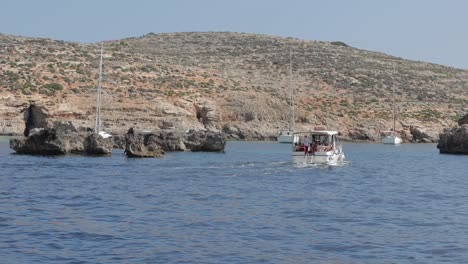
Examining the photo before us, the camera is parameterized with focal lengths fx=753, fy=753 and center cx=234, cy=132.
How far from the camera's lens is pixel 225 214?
77.3 feet

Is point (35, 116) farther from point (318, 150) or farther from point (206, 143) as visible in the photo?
point (318, 150)

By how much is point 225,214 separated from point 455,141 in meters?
47.0

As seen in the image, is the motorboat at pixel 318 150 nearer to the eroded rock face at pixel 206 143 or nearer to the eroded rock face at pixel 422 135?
the eroded rock face at pixel 206 143

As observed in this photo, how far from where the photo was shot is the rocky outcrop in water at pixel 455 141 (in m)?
64.9

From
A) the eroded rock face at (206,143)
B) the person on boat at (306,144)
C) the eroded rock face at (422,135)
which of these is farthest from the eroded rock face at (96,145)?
the eroded rock face at (422,135)

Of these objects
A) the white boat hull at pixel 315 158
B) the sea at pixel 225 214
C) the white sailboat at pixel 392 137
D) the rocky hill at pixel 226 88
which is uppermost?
the rocky hill at pixel 226 88

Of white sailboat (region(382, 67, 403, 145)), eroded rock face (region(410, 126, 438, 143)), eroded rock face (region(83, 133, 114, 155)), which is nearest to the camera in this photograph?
eroded rock face (region(83, 133, 114, 155))

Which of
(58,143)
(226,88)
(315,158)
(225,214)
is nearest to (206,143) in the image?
(58,143)

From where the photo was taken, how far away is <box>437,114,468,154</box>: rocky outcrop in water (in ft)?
213

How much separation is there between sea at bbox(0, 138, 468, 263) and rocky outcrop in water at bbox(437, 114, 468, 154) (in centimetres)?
2345

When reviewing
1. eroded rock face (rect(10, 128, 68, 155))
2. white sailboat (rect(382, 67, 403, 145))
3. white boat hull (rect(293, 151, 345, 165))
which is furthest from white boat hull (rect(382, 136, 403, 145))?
eroded rock face (rect(10, 128, 68, 155))

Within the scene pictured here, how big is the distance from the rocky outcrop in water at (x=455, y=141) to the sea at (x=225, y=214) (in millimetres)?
23454

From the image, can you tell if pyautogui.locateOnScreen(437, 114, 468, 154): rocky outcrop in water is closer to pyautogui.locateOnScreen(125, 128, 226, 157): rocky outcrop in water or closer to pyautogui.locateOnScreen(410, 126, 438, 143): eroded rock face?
pyautogui.locateOnScreen(125, 128, 226, 157): rocky outcrop in water

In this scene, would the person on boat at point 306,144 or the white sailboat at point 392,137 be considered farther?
the white sailboat at point 392,137
